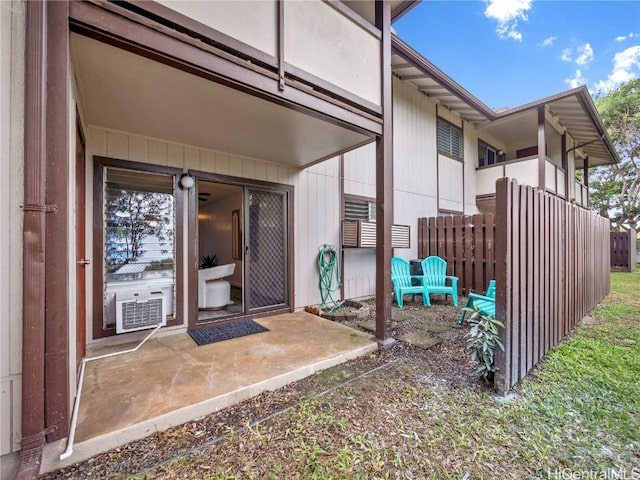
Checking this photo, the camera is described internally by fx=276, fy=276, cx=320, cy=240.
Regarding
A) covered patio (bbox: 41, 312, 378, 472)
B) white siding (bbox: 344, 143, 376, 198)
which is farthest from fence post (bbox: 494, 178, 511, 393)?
white siding (bbox: 344, 143, 376, 198)

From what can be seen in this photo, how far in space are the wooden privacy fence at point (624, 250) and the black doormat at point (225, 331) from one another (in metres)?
15.3

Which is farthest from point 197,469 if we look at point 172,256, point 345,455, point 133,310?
point 172,256

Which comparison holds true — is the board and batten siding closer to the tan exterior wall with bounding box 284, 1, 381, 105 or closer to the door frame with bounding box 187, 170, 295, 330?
the door frame with bounding box 187, 170, 295, 330

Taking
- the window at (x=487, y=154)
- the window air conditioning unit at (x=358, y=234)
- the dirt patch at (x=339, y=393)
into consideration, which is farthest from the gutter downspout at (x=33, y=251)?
the window at (x=487, y=154)

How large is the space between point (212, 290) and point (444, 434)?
381 cm

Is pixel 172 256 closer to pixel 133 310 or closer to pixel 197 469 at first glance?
pixel 133 310

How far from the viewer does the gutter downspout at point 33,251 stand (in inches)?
57.5

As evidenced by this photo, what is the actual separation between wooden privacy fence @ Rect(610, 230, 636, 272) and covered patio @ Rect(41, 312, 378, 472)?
1432 cm

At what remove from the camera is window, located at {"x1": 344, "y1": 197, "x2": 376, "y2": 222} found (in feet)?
18.8

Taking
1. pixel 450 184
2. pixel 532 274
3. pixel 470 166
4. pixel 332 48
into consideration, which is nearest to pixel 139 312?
Answer: pixel 332 48

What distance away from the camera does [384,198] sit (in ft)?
10.6

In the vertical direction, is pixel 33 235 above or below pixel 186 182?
below

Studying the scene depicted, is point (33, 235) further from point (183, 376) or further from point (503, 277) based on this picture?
point (503, 277)

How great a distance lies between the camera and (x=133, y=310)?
3.04 m
